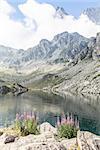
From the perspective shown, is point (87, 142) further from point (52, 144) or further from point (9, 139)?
point (9, 139)

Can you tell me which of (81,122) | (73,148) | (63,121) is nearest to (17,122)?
(63,121)

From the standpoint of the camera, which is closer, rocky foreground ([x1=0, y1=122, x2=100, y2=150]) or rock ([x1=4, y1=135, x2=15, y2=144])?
rocky foreground ([x1=0, y1=122, x2=100, y2=150])

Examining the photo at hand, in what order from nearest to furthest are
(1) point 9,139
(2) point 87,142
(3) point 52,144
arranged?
(3) point 52,144
(2) point 87,142
(1) point 9,139

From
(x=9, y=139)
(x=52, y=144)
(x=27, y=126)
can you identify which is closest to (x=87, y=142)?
(x=52, y=144)

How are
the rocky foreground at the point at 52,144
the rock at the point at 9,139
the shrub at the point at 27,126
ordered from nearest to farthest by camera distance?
1. the rocky foreground at the point at 52,144
2. the rock at the point at 9,139
3. the shrub at the point at 27,126

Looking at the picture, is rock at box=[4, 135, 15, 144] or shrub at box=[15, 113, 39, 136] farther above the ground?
shrub at box=[15, 113, 39, 136]

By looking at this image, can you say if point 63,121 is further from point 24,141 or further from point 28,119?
point 24,141

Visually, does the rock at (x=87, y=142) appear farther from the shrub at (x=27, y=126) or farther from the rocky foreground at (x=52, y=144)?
the shrub at (x=27, y=126)

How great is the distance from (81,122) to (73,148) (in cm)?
9024

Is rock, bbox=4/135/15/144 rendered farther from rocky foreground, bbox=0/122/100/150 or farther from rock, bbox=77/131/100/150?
rock, bbox=77/131/100/150

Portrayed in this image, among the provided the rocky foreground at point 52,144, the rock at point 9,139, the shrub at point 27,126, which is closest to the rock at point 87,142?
the rocky foreground at point 52,144

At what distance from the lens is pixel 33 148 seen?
861 inches

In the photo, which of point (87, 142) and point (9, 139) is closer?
point (87, 142)

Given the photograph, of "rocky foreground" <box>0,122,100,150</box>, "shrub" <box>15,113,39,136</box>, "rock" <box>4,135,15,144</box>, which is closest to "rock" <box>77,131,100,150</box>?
"rocky foreground" <box>0,122,100,150</box>
